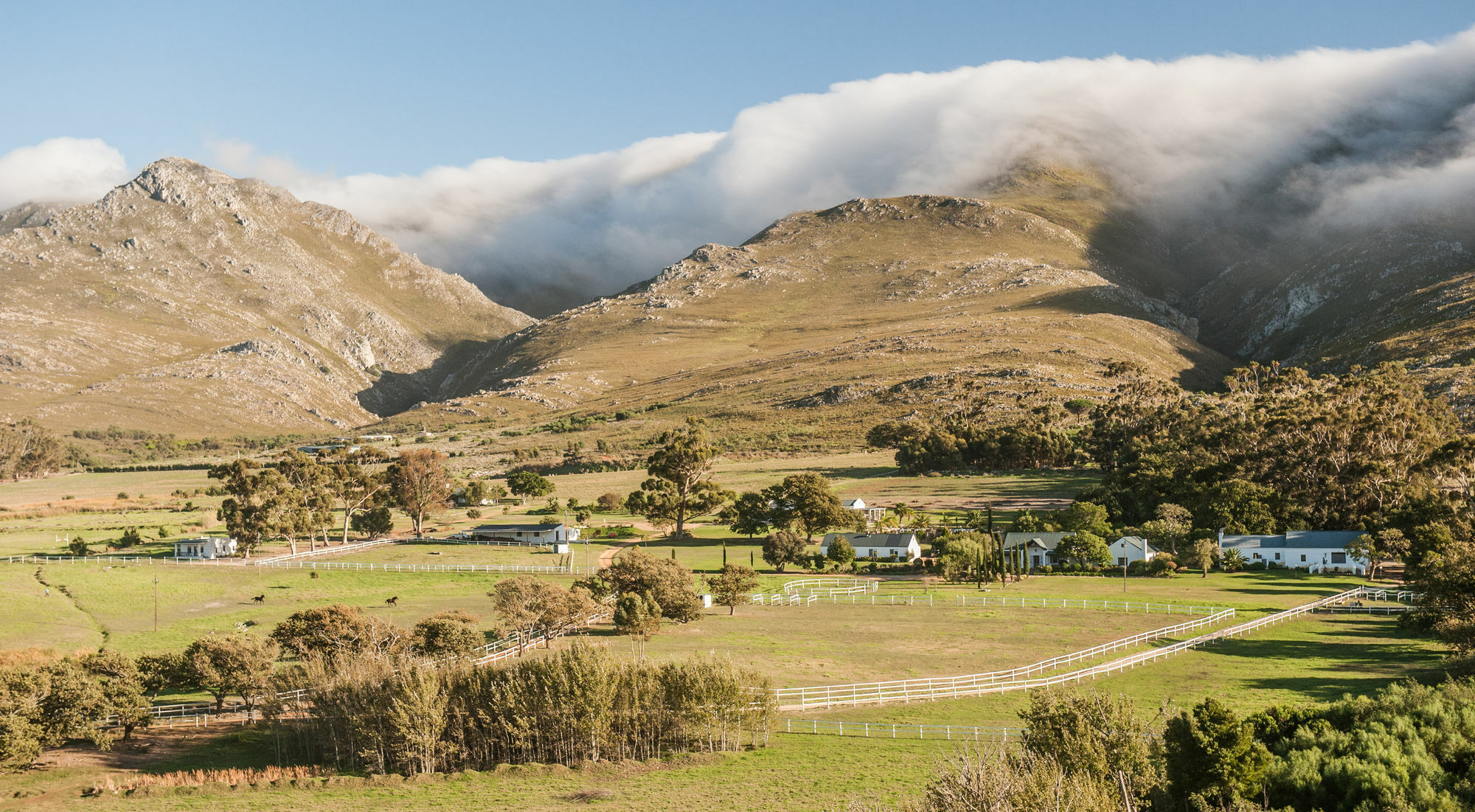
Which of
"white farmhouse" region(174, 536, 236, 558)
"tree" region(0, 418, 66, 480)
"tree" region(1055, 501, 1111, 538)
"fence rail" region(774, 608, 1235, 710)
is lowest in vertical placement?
"fence rail" region(774, 608, 1235, 710)

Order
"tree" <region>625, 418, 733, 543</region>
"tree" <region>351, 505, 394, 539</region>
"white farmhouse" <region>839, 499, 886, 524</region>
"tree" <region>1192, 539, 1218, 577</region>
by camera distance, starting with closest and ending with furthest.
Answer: "tree" <region>1192, 539, 1218, 577</region> < "tree" <region>625, 418, 733, 543</region> < "tree" <region>351, 505, 394, 539</region> < "white farmhouse" <region>839, 499, 886, 524</region>

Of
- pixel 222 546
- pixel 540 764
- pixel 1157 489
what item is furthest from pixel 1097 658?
pixel 222 546

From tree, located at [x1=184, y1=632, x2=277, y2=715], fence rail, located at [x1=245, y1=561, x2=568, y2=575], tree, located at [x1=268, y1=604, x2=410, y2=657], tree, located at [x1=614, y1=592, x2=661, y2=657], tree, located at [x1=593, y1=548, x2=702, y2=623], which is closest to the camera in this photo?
tree, located at [x1=184, y1=632, x2=277, y2=715]

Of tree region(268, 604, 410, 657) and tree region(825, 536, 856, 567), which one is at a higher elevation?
tree region(825, 536, 856, 567)

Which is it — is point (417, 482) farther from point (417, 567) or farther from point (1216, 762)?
point (1216, 762)

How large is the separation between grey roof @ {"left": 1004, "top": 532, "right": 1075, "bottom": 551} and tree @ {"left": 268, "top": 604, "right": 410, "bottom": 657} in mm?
50872

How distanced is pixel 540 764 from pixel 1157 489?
73.0 metres

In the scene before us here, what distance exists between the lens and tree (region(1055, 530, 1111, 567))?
269 feet

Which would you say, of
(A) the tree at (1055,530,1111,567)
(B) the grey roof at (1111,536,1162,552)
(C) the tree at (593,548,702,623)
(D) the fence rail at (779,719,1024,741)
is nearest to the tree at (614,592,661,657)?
(C) the tree at (593,548,702,623)

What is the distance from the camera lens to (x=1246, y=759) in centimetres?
2845

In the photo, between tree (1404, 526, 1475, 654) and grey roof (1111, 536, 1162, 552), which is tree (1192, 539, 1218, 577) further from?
tree (1404, 526, 1475, 654)

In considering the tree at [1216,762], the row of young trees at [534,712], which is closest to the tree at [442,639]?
the row of young trees at [534,712]

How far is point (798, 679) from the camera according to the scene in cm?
4728

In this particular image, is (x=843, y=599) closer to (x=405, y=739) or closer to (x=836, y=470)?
(x=405, y=739)
